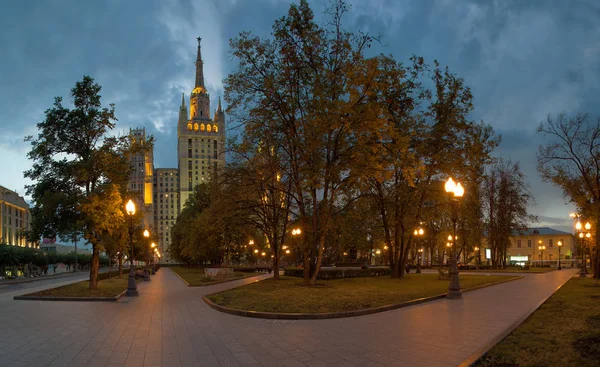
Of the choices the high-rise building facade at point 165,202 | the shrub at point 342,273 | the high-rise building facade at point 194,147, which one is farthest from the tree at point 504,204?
the high-rise building facade at point 165,202

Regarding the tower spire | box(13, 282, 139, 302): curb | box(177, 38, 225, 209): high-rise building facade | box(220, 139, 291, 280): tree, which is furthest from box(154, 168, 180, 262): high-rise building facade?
box(13, 282, 139, 302): curb

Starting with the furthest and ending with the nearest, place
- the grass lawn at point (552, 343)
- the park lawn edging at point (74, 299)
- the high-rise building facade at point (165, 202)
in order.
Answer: the high-rise building facade at point (165, 202), the park lawn edging at point (74, 299), the grass lawn at point (552, 343)

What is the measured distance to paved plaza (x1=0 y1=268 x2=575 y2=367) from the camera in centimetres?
755

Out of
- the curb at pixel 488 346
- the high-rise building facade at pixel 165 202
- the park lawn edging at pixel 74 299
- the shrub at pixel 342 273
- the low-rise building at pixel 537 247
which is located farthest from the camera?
the high-rise building facade at pixel 165 202

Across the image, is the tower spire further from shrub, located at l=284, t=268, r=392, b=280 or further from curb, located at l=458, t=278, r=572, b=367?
curb, located at l=458, t=278, r=572, b=367

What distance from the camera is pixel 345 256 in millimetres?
87875

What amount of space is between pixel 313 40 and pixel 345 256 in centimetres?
6990

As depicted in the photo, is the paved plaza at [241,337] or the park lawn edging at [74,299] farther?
the park lawn edging at [74,299]

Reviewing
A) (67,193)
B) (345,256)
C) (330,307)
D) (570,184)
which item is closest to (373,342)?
(330,307)

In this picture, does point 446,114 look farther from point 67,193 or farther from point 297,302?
point 67,193

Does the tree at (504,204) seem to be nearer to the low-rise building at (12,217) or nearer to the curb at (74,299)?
the curb at (74,299)

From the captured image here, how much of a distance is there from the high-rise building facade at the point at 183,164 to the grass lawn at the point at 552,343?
13321 cm

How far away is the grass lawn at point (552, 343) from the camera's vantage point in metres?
6.78

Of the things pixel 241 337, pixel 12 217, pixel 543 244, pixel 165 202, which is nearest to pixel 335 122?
pixel 241 337
